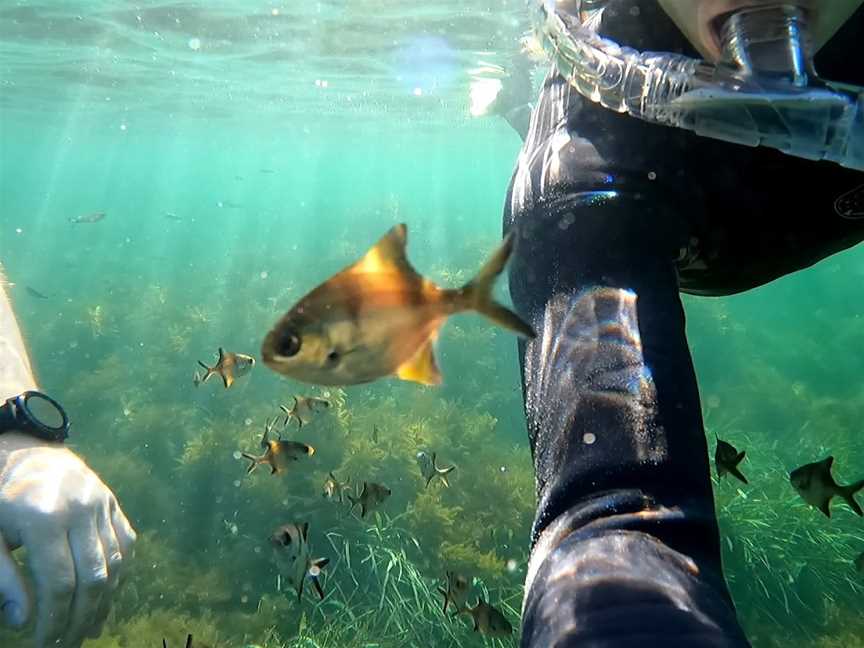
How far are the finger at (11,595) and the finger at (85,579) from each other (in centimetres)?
15

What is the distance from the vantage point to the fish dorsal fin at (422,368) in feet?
4.57

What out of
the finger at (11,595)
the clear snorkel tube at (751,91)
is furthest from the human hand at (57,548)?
the clear snorkel tube at (751,91)

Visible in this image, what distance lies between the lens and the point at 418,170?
309 ft

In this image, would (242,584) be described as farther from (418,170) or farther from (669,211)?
(418,170)

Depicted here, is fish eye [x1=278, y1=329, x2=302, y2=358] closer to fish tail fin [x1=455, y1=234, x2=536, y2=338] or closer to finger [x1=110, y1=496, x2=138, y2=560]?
fish tail fin [x1=455, y1=234, x2=536, y2=338]

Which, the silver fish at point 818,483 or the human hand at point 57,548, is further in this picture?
the silver fish at point 818,483

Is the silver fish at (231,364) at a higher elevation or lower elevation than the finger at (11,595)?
lower

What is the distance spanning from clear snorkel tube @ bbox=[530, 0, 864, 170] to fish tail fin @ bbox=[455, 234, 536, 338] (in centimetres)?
77

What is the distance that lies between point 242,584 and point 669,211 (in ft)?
30.7

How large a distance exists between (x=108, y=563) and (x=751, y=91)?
8.71 feet

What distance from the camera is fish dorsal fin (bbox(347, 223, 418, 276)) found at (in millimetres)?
1317

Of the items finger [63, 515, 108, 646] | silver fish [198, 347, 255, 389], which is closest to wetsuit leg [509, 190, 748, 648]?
finger [63, 515, 108, 646]

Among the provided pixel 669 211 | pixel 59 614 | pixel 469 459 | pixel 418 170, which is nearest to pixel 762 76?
pixel 669 211

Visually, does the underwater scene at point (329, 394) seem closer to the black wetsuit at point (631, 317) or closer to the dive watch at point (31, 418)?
the black wetsuit at point (631, 317)
